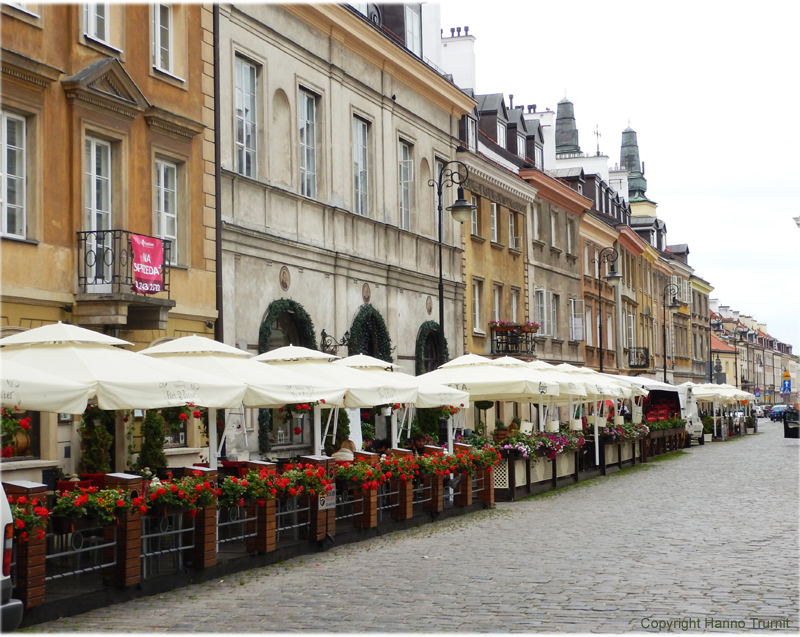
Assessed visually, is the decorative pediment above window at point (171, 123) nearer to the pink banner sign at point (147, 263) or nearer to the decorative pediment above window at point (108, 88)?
the decorative pediment above window at point (108, 88)

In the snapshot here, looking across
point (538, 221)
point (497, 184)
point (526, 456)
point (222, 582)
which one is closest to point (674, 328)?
point (538, 221)

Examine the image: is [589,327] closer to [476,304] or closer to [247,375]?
[476,304]

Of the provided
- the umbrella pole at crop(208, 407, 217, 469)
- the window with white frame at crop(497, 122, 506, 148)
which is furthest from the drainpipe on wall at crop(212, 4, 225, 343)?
the window with white frame at crop(497, 122, 506, 148)

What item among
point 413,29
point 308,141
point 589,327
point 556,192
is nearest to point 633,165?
point 589,327

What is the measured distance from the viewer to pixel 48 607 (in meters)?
10.3

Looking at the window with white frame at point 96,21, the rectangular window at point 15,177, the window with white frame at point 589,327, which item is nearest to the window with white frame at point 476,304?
the window with white frame at point 589,327

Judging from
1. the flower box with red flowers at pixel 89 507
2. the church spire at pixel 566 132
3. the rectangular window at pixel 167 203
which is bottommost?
the flower box with red flowers at pixel 89 507

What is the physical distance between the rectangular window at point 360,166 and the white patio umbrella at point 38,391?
17761 millimetres

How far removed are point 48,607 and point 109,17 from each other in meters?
11.2

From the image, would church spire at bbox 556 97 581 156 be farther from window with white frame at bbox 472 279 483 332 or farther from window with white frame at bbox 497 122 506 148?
window with white frame at bbox 472 279 483 332

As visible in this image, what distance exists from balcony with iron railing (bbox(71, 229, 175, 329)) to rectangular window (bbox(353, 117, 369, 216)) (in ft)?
35.6

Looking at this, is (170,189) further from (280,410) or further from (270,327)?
(280,410)

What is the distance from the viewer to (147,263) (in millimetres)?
18141

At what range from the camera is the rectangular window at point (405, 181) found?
3153cm
